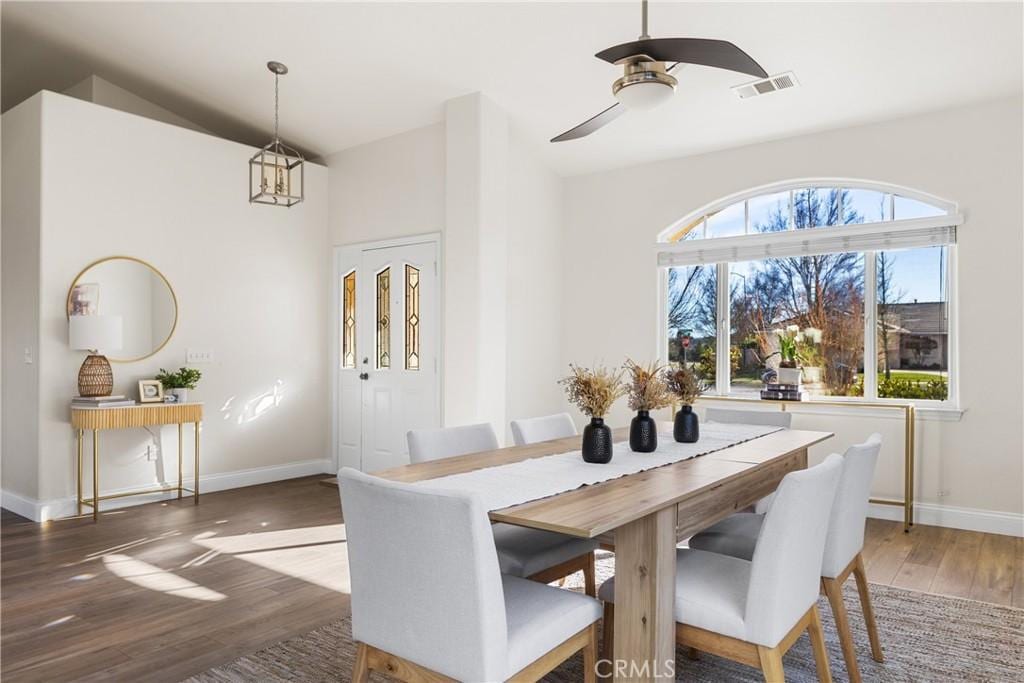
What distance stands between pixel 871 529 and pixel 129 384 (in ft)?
17.1

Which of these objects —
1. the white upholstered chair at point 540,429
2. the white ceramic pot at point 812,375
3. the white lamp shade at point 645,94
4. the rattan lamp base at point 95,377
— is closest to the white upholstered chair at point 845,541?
the white upholstered chair at point 540,429

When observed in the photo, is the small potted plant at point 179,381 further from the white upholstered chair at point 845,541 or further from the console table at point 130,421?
the white upholstered chair at point 845,541

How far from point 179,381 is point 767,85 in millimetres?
4559

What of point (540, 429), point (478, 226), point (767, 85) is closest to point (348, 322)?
point (478, 226)

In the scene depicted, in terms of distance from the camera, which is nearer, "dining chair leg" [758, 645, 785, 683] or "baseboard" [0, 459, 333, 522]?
"dining chair leg" [758, 645, 785, 683]

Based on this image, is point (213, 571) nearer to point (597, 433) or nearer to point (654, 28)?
point (597, 433)

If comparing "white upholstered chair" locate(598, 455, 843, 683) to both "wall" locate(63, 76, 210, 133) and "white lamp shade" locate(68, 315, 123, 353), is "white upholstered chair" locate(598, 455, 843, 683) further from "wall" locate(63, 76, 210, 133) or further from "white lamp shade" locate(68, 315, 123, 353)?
"wall" locate(63, 76, 210, 133)

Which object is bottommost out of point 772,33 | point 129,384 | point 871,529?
point 871,529

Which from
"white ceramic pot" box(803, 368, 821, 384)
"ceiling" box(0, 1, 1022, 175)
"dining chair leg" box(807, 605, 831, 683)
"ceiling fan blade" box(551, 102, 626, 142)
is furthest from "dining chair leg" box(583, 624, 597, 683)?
Result: "white ceramic pot" box(803, 368, 821, 384)

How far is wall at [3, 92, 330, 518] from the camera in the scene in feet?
14.6

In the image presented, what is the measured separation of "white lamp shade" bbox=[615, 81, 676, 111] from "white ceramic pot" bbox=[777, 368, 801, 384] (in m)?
3.02

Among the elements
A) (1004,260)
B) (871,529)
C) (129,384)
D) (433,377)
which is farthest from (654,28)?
(129,384)

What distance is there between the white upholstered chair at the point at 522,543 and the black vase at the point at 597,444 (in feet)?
0.97

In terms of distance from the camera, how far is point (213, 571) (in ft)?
11.2
